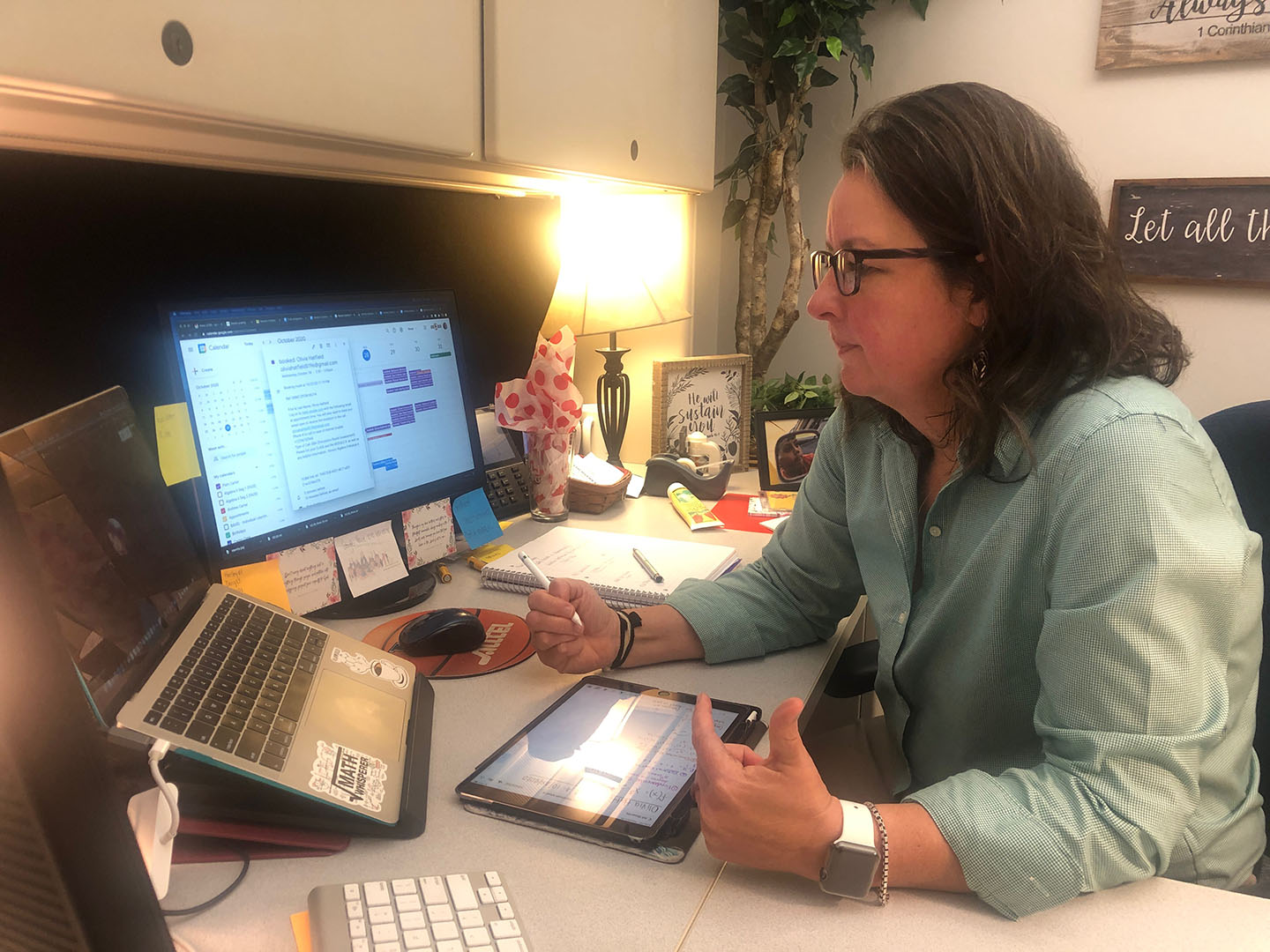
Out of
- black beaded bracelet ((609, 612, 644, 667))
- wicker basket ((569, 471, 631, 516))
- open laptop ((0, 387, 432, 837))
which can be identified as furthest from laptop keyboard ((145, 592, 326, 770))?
wicker basket ((569, 471, 631, 516))

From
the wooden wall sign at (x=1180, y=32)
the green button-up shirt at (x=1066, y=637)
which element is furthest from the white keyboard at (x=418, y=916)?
the wooden wall sign at (x=1180, y=32)

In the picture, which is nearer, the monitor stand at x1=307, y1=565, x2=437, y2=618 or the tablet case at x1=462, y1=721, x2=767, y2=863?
the tablet case at x1=462, y1=721, x2=767, y2=863

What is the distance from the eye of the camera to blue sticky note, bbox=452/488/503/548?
149 cm

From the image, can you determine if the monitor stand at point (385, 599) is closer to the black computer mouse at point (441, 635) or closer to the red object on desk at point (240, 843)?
the black computer mouse at point (441, 635)

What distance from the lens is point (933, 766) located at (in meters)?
1.09

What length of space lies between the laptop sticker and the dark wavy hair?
67 centimetres

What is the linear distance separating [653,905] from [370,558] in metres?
0.73

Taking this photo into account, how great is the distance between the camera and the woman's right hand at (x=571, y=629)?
1079mm

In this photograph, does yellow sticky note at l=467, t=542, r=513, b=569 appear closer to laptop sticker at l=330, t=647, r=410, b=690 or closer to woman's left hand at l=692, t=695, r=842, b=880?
laptop sticker at l=330, t=647, r=410, b=690

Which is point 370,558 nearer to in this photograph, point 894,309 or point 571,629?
point 571,629

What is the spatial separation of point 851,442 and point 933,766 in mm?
425

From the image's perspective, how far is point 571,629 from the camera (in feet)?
3.54

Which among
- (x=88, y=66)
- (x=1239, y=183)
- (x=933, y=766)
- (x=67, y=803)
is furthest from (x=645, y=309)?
(x=67, y=803)

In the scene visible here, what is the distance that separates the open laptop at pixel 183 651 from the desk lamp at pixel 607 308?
3.56ft
